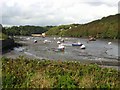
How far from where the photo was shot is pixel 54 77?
27.9 m

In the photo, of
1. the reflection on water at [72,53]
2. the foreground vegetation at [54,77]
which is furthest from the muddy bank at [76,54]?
the foreground vegetation at [54,77]

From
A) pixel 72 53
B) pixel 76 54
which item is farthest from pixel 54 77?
→ pixel 72 53

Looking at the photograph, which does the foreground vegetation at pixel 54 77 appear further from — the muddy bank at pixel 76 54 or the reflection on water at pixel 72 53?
the reflection on water at pixel 72 53

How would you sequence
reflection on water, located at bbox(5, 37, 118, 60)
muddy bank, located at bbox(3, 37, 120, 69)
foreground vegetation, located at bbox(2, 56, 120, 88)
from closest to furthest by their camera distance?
foreground vegetation, located at bbox(2, 56, 120, 88), muddy bank, located at bbox(3, 37, 120, 69), reflection on water, located at bbox(5, 37, 118, 60)

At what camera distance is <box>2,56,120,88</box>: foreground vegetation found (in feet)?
84.2

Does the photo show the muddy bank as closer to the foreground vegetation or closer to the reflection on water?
the reflection on water

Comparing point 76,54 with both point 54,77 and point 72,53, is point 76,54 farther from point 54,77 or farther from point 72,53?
point 54,77

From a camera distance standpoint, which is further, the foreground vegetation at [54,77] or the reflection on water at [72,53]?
the reflection on water at [72,53]

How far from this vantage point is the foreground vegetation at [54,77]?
25.7 m

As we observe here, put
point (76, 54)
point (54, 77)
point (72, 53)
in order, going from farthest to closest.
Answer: point (72, 53) → point (76, 54) → point (54, 77)

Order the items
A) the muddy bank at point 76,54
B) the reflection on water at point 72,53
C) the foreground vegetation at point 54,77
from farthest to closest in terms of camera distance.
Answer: the reflection on water at point 72,53 < the muddy bank at point 76,54 < the foreground vegetation at point 54,77

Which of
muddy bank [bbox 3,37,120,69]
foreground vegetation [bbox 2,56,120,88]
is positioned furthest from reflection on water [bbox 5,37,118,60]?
foreground vegetation [bbox 2,56,120,88]

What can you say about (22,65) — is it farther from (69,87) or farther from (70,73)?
(69,87)

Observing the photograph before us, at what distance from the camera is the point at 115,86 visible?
2545 centimetres
